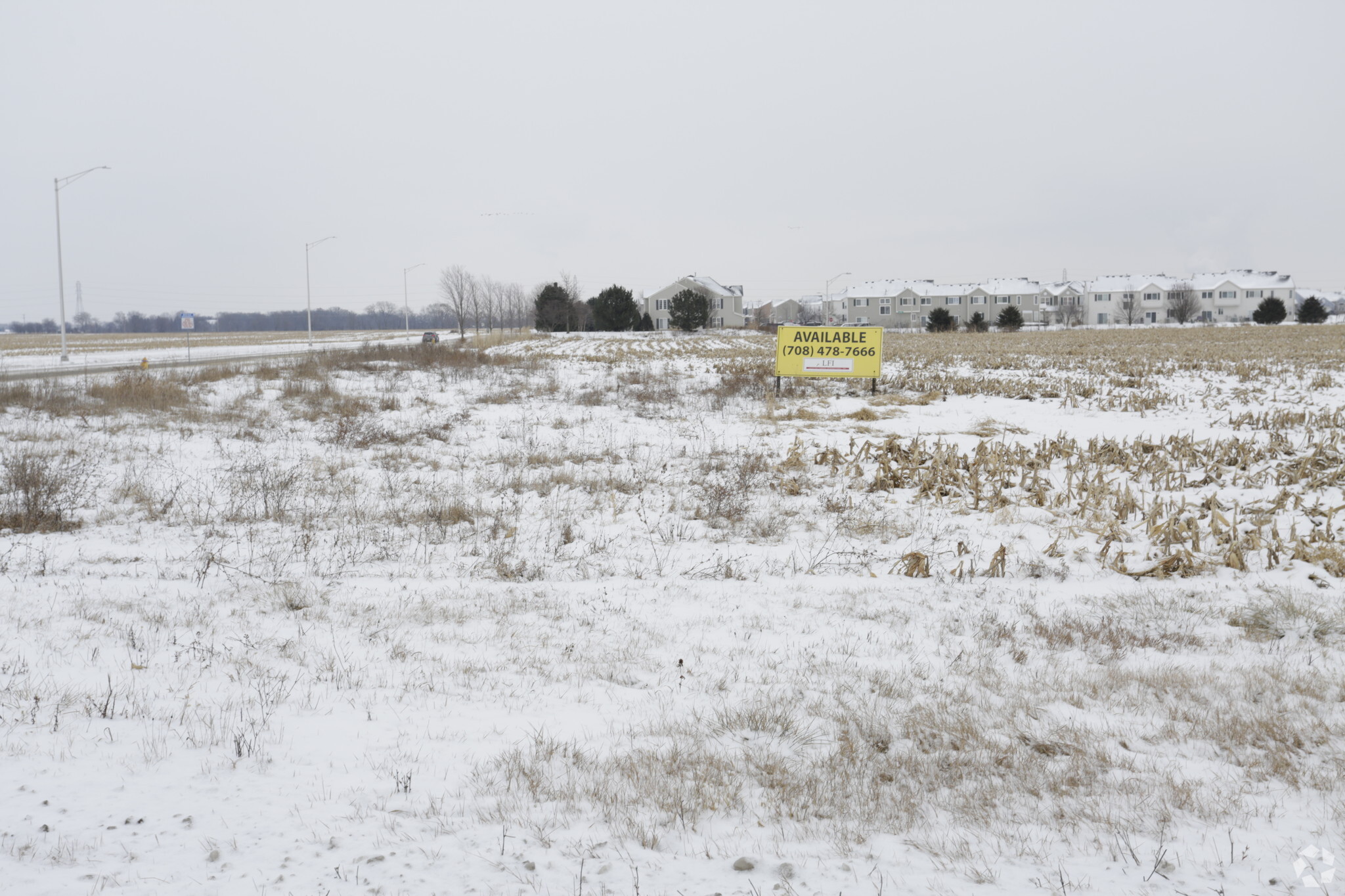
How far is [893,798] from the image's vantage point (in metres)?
3.39

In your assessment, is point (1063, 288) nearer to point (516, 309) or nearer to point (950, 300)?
point (950, 300)

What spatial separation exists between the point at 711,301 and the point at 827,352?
84359 millimetres

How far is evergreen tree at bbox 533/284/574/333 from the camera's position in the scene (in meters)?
83.9

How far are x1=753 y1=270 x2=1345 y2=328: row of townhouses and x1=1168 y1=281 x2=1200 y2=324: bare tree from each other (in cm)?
21

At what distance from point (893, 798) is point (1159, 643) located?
308 cm

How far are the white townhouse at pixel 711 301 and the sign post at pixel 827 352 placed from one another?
269ft

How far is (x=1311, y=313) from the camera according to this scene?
72.1m

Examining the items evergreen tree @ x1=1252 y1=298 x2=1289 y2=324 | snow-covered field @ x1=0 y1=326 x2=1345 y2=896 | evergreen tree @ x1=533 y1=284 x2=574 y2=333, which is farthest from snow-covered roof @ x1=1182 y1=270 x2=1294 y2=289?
snow-covered field @ x1=0 y1=326 x2=1345 y2=896

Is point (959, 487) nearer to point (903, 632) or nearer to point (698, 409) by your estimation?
point (903, 632)

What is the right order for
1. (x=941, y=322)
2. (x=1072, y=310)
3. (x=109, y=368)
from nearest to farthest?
(x=109, y=368), (x=941, y=322), (x=1072, y=310)

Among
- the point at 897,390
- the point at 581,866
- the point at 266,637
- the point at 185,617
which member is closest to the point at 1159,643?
the point at 581,866

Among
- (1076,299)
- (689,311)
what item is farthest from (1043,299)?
(689,311)

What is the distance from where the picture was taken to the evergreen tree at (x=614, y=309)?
78.6 metres

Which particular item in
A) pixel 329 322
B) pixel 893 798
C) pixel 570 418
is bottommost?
pixel 893 798
